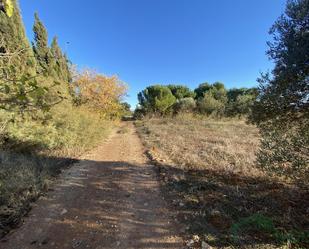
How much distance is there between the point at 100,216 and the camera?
13.8 ft

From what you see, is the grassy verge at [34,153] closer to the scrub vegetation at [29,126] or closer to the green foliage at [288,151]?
the scrub vegetation at [29,126]

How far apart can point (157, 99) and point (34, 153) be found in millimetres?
25388

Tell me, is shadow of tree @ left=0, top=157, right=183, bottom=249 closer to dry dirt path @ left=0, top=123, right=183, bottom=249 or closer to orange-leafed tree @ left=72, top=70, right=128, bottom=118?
dry dirt path @ left=0, top=123, right=183, bottom=249

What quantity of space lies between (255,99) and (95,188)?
444 cm

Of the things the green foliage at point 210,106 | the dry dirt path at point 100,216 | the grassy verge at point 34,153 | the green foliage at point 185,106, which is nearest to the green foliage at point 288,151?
the dry dirt path at point 100,216

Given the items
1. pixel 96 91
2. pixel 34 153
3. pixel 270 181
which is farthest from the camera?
pixel 96 91

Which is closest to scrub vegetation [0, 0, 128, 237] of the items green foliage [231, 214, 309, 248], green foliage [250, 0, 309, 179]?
green foliage [231, 214, 309, 248]

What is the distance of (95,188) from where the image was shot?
561 centimetres

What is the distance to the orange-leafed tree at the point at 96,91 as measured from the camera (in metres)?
20.4

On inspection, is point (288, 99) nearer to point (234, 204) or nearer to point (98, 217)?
point (234, 204)

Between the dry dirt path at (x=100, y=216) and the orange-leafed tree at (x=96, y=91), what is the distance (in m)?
14.5

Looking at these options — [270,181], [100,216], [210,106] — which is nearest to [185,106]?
[210,106]

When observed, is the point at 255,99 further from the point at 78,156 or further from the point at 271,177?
the point at 78,156

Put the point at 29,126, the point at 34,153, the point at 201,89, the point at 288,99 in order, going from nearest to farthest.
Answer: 1. the point at 288,99
2. the point at 29,126
3. the point at 34,153
4. the point at 201,89
